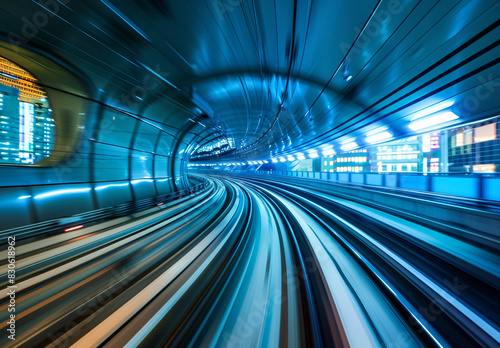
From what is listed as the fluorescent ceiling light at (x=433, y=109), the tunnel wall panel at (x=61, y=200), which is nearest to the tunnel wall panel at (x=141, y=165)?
the tunnel wall panel at (x=61, y=200)

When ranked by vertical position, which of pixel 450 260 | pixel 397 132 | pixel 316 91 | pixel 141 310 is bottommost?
pixel 450 260

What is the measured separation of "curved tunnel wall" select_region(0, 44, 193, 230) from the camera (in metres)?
3.97

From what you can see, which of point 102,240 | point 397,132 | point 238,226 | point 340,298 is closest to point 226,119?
point 238,226

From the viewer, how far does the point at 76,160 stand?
17.9ft

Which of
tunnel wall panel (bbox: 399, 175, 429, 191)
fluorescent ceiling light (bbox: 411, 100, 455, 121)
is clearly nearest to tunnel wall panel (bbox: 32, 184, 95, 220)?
fluorescent ceiling light (bbox: 411, 100, 455, 121)

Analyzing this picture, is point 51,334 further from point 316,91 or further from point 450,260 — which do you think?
point 316,91

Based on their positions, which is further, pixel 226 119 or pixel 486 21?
pixel 226 119

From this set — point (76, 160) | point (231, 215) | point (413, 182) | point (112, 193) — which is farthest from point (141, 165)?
point (413, 182)

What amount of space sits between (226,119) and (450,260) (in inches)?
386

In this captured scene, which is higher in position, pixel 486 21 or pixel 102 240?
pixel 486 21

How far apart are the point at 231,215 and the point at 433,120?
827 cm

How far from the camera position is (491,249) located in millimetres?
2922

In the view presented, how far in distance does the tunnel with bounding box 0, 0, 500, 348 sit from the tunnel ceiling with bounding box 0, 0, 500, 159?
37mm

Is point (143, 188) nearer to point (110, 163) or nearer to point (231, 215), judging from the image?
point (110, 163)
